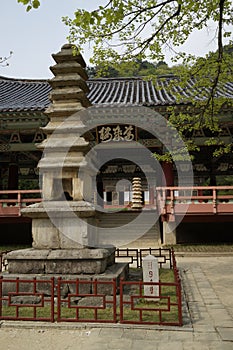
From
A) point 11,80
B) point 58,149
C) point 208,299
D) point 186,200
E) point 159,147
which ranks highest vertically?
point 11,80

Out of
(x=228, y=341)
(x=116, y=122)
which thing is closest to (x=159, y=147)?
(x=116, y=122)

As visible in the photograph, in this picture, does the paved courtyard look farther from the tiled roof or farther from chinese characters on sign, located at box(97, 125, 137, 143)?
chinese characters on sign, located at box(97, 125, 137, 143)

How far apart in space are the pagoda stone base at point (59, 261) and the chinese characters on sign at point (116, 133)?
10401mm

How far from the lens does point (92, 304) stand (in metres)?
6.35

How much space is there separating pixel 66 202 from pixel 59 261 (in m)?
1.24

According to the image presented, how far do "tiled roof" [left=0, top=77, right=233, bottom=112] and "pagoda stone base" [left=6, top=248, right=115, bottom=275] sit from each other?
9.43 meters

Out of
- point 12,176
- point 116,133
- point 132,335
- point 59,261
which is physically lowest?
point 132,335

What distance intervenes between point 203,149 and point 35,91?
1204 centimetres

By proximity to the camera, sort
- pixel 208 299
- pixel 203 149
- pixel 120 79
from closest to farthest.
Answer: pixel 208 299, pixel 203 149, pixel 120 79

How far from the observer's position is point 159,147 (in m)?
17.5

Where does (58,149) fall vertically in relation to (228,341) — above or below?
above

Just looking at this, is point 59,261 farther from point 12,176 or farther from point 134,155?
point 134,155

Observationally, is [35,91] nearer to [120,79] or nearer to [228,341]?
[120,79]

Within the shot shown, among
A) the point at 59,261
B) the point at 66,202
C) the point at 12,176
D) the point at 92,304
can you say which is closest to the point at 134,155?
the point at 12,176
